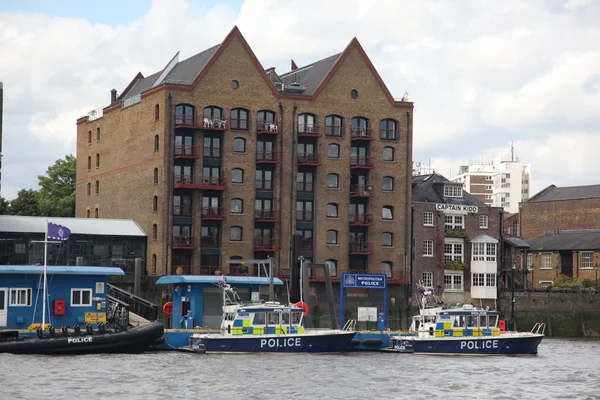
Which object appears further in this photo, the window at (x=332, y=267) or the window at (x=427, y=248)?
the window at (x=427, y=248)

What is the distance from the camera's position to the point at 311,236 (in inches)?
→ 4131

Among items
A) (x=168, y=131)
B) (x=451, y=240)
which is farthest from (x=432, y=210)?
(x=168, y=131)

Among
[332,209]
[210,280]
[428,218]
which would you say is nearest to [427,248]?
[428,218]

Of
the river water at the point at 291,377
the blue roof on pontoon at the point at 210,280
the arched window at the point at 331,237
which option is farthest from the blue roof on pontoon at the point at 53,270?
the arched window at the point at 331,237

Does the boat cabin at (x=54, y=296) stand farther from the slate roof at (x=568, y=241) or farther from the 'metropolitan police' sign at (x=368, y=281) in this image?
the slate roof at (x=568, y=241)

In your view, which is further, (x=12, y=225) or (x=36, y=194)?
(x=36, y=194)

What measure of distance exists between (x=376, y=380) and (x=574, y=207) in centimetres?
8635

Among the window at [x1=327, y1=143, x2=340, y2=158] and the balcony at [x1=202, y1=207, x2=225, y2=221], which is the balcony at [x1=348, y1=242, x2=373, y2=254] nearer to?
the window at [x1=327, y1=143, x2=340, y2=158]

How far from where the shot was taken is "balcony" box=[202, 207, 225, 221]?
329 feet

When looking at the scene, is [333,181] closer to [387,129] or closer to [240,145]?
[387,129]

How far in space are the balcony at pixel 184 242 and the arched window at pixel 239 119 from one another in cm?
972

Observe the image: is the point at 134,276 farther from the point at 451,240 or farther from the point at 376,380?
the point at 376,380

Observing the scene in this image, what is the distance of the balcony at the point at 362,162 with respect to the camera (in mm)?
105875

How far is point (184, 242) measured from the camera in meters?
99.8
